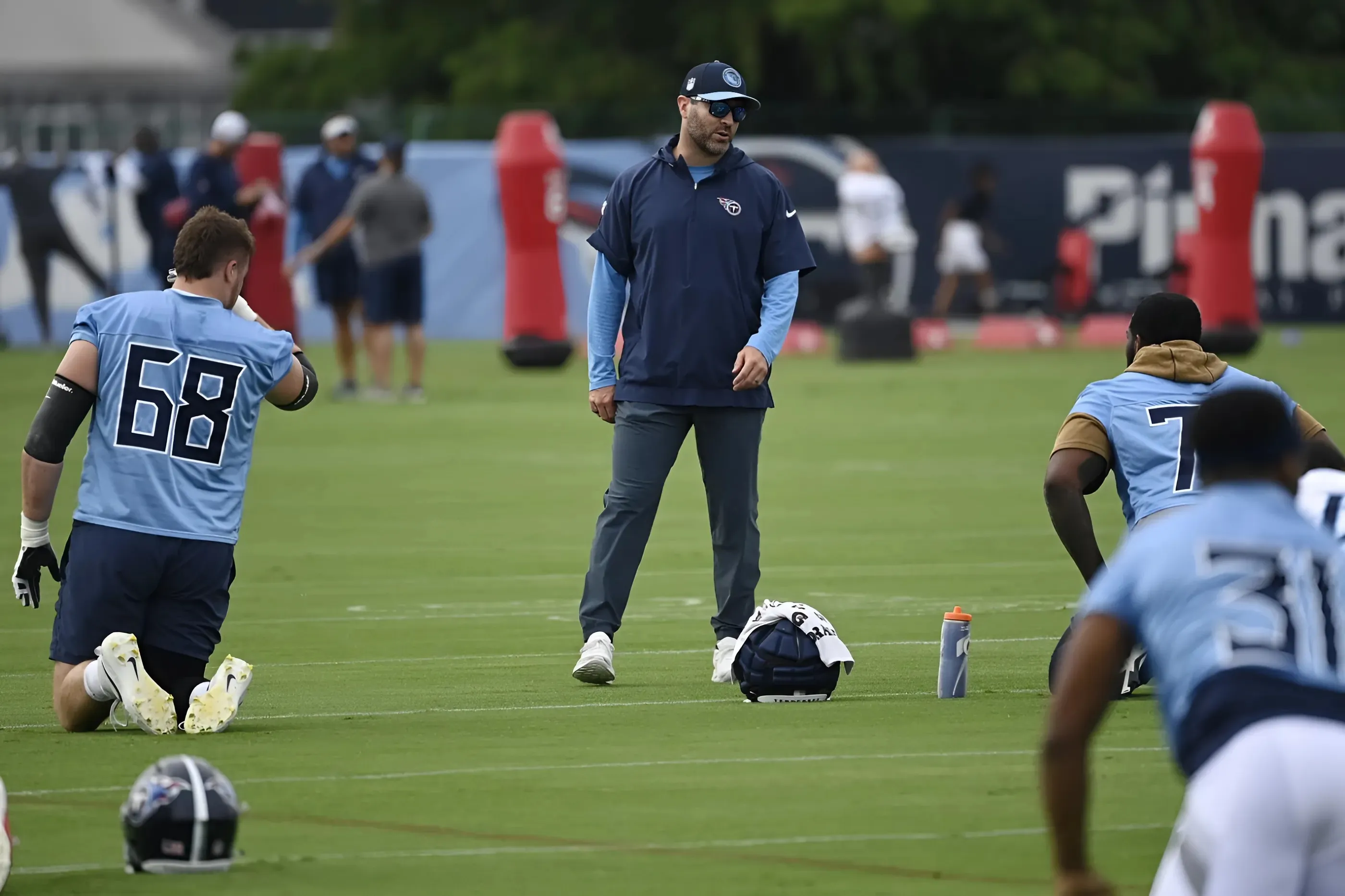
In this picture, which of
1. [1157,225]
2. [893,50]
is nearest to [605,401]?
[1157,225]

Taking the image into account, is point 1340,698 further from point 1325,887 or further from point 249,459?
point 249,459

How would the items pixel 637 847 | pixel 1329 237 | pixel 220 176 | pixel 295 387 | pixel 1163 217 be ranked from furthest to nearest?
pixel 1329 237
pixel 1163 217
pixel 220 176
pixel 295 387
pixel 637 847

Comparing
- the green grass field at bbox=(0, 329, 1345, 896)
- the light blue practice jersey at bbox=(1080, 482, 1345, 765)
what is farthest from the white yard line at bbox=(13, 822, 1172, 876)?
the light blue practice jersey at bbox=(1080, 482, 1345, 765)

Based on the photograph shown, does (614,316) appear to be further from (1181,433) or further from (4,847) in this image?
(4,847)

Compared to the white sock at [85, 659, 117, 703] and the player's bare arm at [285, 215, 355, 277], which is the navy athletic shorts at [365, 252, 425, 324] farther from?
the white sock at [85, 659, 117, 703]

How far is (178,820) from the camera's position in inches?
225

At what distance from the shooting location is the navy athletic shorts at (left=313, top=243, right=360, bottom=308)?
21328 mm

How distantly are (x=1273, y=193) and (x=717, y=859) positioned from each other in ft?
92.4

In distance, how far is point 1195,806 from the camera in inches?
164

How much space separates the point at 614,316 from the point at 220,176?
13803 millimetres

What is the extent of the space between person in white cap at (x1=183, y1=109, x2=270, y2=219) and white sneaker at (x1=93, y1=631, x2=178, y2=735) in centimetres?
1470

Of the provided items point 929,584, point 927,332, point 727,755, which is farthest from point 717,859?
point 927,332

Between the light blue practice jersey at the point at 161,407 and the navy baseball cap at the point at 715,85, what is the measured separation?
1.94 metres

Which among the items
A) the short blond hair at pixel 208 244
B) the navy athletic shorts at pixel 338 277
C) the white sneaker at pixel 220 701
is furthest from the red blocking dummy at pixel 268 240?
the white sneaker at pixel 220 701
